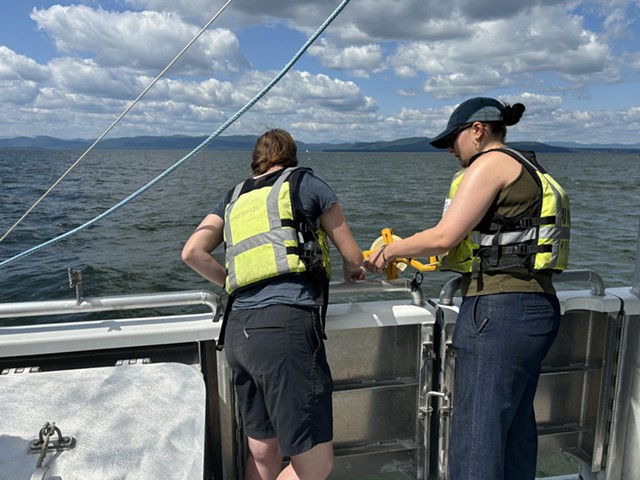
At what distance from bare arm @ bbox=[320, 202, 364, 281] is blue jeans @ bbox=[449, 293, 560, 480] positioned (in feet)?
1.56

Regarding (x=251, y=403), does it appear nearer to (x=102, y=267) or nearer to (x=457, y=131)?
(x=457, y=131)

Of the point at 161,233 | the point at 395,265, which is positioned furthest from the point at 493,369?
the point at 161,233

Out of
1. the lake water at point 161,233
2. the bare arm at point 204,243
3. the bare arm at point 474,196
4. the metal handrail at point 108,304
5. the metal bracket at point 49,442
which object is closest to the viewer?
the metal bracket at point 49,442

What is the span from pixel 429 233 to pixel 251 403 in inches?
37.3

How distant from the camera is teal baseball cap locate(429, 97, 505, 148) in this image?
2078 mm

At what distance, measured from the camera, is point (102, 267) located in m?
11.2

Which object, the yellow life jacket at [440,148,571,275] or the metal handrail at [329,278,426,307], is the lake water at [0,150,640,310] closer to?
the metal handrail at [329,278,426,307]

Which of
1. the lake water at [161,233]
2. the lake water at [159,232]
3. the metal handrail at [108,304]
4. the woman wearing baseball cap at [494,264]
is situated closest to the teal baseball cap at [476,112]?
the woman wearing baseball cap at [494,264]

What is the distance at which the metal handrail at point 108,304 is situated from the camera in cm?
221

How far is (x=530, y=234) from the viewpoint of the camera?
200 centimetres

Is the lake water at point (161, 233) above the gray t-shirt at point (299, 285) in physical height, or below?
below

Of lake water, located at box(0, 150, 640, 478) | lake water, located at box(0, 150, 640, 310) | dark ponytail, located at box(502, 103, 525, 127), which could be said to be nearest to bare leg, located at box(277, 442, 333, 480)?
dark ponytail, located at box(502, 103, 525, 127)

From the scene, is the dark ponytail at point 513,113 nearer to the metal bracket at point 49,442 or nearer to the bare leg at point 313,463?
the bare leg at point 313,463

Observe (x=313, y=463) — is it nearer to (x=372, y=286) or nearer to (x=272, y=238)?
(x=372, y=286)
